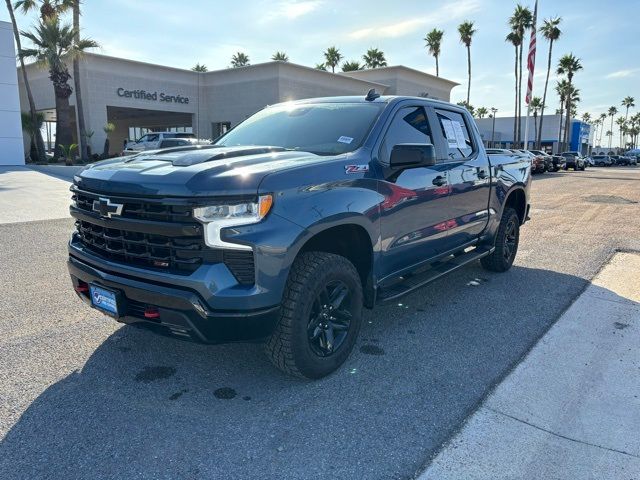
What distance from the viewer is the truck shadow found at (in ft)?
8.13

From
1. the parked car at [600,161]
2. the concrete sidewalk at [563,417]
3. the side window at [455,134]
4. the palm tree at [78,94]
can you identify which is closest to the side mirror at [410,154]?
the side window at [455,134]

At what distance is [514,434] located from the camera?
279 centimetres

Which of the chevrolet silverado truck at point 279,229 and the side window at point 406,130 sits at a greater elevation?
the side window at point 406,130

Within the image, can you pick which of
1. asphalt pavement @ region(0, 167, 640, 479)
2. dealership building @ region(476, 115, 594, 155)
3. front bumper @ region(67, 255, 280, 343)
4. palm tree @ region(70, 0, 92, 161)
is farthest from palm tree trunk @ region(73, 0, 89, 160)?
dealership building @ region(476, 115, 594, 155)

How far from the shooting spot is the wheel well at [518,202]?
6.26 m

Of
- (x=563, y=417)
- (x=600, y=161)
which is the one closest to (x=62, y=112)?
(x=563, y=417)

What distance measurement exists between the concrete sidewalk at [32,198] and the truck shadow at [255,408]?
276 inches

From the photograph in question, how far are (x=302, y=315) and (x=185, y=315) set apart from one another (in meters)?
0.70

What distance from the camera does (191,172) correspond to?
2.81 metres

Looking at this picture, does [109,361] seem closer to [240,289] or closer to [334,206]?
[240,289]

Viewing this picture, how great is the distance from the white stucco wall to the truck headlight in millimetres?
27250

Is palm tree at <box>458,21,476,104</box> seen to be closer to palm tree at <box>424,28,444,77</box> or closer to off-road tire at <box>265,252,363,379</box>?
palm tree at <box>424,28,444,77</box>

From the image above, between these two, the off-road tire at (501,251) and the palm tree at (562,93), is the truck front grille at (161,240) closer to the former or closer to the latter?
the off-road tire at (501,251)

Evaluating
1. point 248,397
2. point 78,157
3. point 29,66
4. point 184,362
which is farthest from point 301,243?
point 29,66
